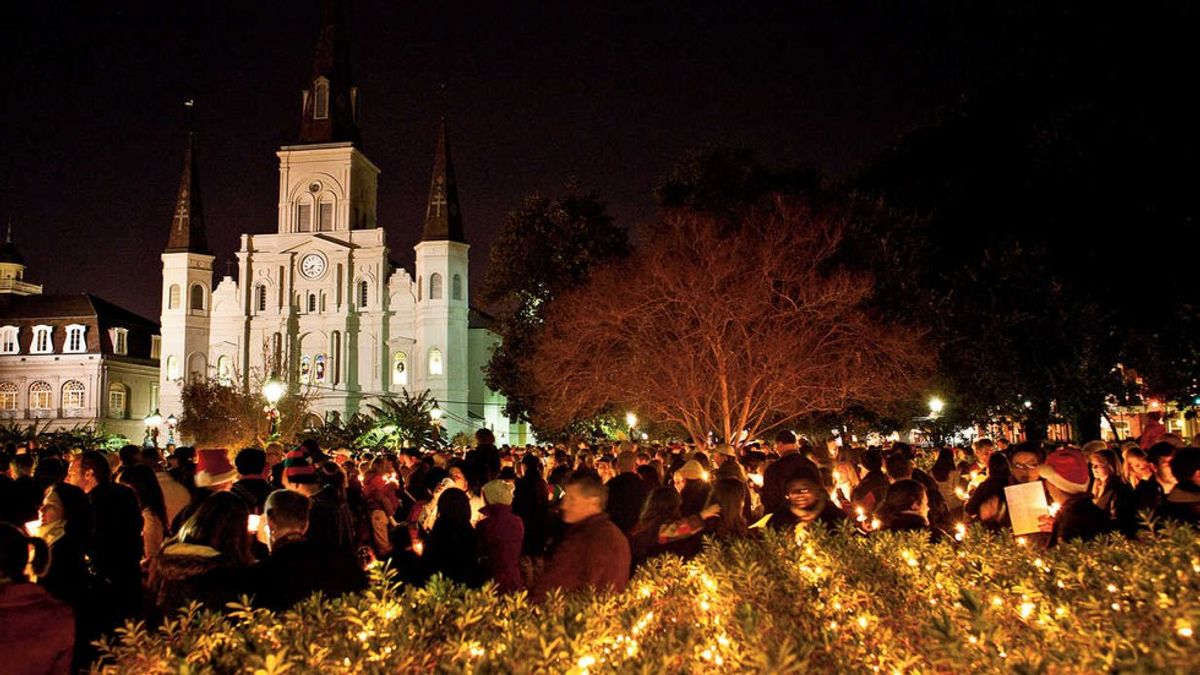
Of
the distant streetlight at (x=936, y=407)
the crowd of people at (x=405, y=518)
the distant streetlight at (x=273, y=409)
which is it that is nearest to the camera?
the crowd of people at (x=405, y=518)

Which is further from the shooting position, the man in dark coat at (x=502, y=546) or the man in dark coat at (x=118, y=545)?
the man in dark coat at (x=502, y=546)

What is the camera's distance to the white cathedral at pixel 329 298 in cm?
6394

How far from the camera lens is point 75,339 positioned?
69.0 m

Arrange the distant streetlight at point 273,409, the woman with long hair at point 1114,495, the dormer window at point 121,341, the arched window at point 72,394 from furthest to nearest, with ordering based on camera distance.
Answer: the dormer window at point 121,341 → the arched window at point 72,394 → the distant streetlight at point 273,409 → the woman with long hair at point 1114,495

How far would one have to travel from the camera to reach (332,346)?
6456 centimetres

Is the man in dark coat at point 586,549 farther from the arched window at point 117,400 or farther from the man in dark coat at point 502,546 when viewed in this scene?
the arched window at point 117,400

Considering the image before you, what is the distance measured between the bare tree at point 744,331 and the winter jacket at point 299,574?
18789 mm

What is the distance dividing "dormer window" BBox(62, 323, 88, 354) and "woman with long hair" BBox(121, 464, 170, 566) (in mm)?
69386

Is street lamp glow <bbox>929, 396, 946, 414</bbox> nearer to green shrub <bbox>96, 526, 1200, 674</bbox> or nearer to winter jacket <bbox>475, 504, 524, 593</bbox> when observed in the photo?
winter jacket <bbox>475, 504, 524, 593</bbox>

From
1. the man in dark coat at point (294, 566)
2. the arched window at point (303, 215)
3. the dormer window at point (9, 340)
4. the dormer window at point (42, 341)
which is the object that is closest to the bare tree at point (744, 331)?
the man in dark coat at point (294, 566)

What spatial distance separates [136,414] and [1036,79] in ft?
223

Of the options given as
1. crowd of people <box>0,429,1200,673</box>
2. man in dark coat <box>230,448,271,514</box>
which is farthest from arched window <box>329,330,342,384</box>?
man in dark coat <box>230,448,271,514</box>

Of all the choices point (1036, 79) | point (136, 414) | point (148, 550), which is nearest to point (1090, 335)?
point (1036, 79)

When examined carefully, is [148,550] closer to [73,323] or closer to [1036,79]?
[1036,79]
